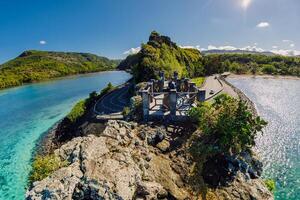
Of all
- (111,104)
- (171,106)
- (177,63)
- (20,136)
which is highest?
(177,63)

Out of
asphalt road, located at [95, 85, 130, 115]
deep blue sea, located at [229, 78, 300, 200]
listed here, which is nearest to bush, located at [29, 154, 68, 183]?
deep blue sea, located at [229, 78, 300, 200]

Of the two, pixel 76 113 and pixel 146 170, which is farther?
pixel 76 113

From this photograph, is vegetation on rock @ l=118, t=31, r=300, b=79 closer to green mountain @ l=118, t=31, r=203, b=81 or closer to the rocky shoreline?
green mountain @ l=118, t=31, r=203, b=81

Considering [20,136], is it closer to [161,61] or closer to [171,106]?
[171,106]

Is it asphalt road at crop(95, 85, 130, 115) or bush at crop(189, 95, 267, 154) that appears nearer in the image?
bush at crop(189, 95, 267, 154)

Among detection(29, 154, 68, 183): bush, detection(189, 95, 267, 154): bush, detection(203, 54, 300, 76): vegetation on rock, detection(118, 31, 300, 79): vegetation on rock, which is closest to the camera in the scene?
detection(29, 154, 68, 183): bush

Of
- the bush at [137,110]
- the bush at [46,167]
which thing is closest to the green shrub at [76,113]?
the bush at [137,110]

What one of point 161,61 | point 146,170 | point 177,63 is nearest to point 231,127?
→ point 146,170

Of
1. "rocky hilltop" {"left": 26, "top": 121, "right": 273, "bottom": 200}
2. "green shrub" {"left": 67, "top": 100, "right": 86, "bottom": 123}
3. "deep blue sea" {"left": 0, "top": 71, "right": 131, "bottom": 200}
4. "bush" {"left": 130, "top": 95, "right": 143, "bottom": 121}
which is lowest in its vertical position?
"deep blue sea" {"left": 0, "top": 71, "right": 131, "bottom": 200}
